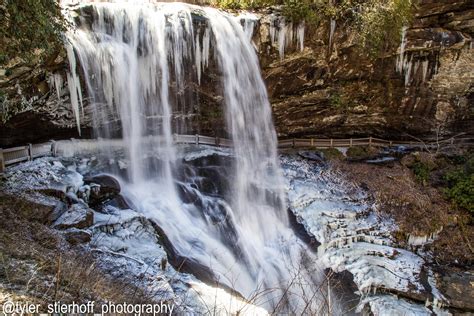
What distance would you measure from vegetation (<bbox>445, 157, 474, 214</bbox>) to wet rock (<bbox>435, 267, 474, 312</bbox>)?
10.5 ft

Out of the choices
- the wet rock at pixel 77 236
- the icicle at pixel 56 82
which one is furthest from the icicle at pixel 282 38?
the wet rock at pixel 77 236

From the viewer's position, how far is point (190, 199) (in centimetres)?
1140

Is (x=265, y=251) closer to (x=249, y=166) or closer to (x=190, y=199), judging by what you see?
(x=190, y=199)

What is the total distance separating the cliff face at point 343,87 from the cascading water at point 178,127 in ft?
2.25

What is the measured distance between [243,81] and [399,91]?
7.42 metres

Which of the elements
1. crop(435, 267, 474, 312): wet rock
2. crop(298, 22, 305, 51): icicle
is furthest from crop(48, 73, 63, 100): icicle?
crop(435, 267, 474, 312): wet rock

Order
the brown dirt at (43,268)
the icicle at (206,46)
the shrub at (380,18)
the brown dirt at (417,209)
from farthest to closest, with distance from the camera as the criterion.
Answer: the shrub at (380,18)
the icicle at (206,46)
the brown dirt at (417,209)
the brown dirt at (43,268)

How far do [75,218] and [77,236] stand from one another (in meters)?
0.72

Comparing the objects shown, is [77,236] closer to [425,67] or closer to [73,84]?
[73,84]

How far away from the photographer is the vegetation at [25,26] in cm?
703

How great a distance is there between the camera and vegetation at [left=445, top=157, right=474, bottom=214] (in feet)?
43.5

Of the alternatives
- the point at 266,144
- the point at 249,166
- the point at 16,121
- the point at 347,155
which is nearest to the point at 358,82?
the point at 347,155

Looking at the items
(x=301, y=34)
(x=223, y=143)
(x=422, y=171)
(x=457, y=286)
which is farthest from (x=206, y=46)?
(x=457, y=286)

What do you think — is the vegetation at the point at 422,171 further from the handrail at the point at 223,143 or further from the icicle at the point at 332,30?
the icicle at the point at 332,30
